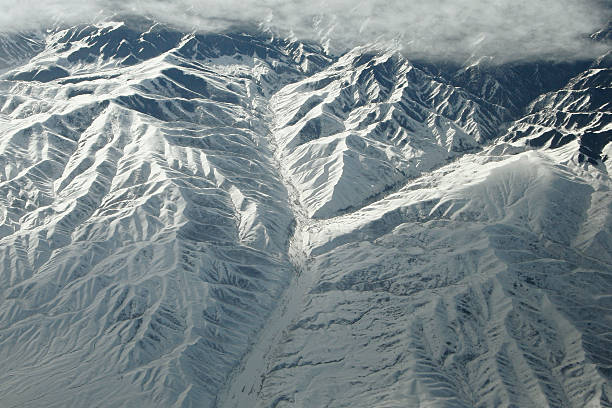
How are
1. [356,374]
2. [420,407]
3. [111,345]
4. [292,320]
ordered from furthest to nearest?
[292,320], [111,345], [356,374], [420,407]

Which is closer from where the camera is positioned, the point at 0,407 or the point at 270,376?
the point at 0,407

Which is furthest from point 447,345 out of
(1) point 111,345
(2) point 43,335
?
(2) point 43,335

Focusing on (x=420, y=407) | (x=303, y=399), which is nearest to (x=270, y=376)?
(x=303, y=399)

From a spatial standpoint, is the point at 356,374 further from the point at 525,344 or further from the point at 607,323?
the point at 607,323

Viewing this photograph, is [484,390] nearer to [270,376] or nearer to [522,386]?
[522,386]

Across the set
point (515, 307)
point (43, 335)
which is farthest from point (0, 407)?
point (515, 307)

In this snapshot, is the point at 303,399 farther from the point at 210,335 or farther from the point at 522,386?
the point at 522,386

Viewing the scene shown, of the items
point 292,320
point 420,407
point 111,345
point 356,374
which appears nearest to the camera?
point 420,407

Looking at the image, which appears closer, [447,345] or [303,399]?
[303,399]
